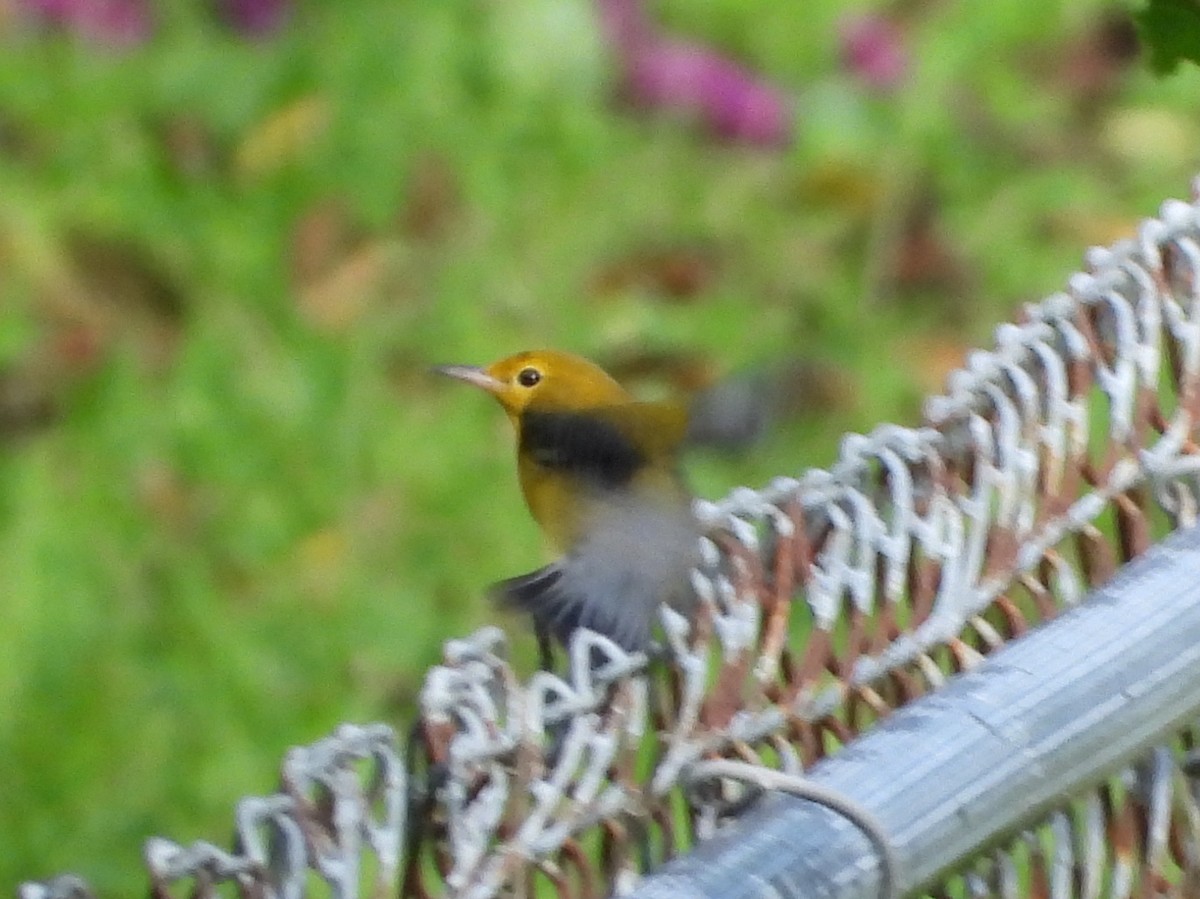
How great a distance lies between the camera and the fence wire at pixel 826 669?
111cm

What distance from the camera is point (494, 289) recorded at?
10.9 feet

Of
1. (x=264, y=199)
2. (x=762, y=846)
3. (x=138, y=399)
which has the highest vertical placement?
(x=264, y=199)

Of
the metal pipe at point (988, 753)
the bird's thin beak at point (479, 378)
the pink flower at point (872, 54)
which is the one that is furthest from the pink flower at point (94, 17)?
the metal pipe at point (988, 753)

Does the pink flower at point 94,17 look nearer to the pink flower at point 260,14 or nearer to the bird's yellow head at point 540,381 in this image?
the pink flower at point 260,14

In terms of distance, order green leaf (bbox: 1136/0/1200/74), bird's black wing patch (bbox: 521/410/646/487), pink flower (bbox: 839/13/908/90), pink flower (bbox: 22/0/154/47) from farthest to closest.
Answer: pink flower (bbox: 839/13/908/90)
pink flower (bbox: 22/0/154/47)
bird's black wing patch (bbox: 521/410/646/487)
green leaf (bbox: 1136/0/1200/74)

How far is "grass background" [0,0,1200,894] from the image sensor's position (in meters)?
2.78

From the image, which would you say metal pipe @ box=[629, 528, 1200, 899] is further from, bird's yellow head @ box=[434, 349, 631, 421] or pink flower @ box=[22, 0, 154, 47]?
pink flower @ box=[22, 0, 154, 47]

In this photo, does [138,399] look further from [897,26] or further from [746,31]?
[897,26]

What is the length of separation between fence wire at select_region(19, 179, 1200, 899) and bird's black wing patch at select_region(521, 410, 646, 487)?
1.95 feet

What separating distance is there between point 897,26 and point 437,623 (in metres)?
1.47

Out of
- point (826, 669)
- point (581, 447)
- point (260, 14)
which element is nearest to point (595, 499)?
point (581, 447)

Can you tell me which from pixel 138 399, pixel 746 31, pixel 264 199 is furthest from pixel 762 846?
pixel 746 31

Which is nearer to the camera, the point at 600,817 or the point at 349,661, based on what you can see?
the point at 600,817

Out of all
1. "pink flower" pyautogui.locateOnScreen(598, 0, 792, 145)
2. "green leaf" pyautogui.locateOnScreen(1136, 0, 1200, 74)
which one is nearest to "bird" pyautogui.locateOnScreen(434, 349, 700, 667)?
"green leaf" pyautogui.locateOnScreen(1136, 0, 1200, 74)
